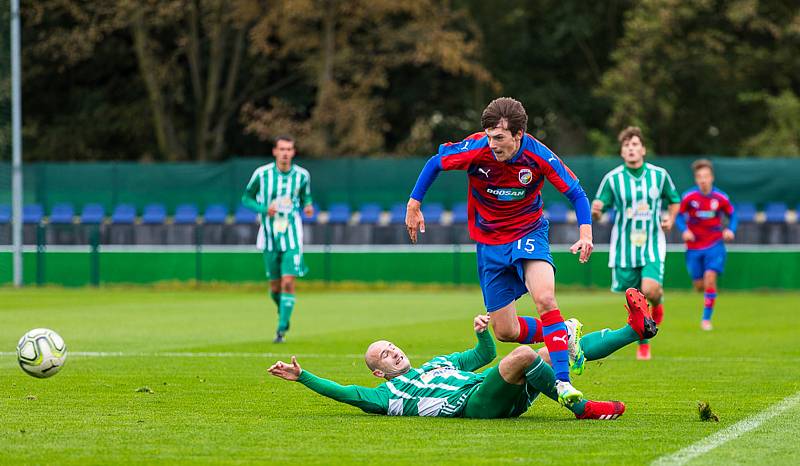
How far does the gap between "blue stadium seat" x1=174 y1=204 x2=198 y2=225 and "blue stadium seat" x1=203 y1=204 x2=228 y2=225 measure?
28 cm

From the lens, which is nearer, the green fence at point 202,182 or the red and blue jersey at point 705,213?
the red and blue jersey at point 705,213

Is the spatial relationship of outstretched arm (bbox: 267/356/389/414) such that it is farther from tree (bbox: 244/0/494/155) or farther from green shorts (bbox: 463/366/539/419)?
tree (bbox: 244/0/494/155)

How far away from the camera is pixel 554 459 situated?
262 inches

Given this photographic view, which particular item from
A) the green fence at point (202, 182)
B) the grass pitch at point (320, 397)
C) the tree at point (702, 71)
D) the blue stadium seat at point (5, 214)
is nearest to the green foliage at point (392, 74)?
the tree at point (702, 71)

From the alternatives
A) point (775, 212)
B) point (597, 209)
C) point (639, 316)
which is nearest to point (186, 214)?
point (775, 212)

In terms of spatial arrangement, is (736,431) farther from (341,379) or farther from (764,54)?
(764,54)

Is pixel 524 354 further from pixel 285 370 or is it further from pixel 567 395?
pixel 285 370

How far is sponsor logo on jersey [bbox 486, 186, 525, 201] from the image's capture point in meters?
8.95

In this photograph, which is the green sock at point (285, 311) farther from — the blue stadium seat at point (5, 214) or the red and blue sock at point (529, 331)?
the blue stadium seat at point (5, 214)

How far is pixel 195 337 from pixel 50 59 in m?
26.9

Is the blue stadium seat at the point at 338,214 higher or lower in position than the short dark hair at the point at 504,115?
lower

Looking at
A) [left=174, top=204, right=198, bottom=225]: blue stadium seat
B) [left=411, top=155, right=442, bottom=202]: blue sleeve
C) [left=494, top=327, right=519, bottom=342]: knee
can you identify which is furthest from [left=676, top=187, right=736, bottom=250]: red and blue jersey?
[left=174, top=204, right=198, bottom=225]: blue stadium seat

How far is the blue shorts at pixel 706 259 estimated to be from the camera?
18719 mm

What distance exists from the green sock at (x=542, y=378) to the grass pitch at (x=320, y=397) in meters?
0.22
